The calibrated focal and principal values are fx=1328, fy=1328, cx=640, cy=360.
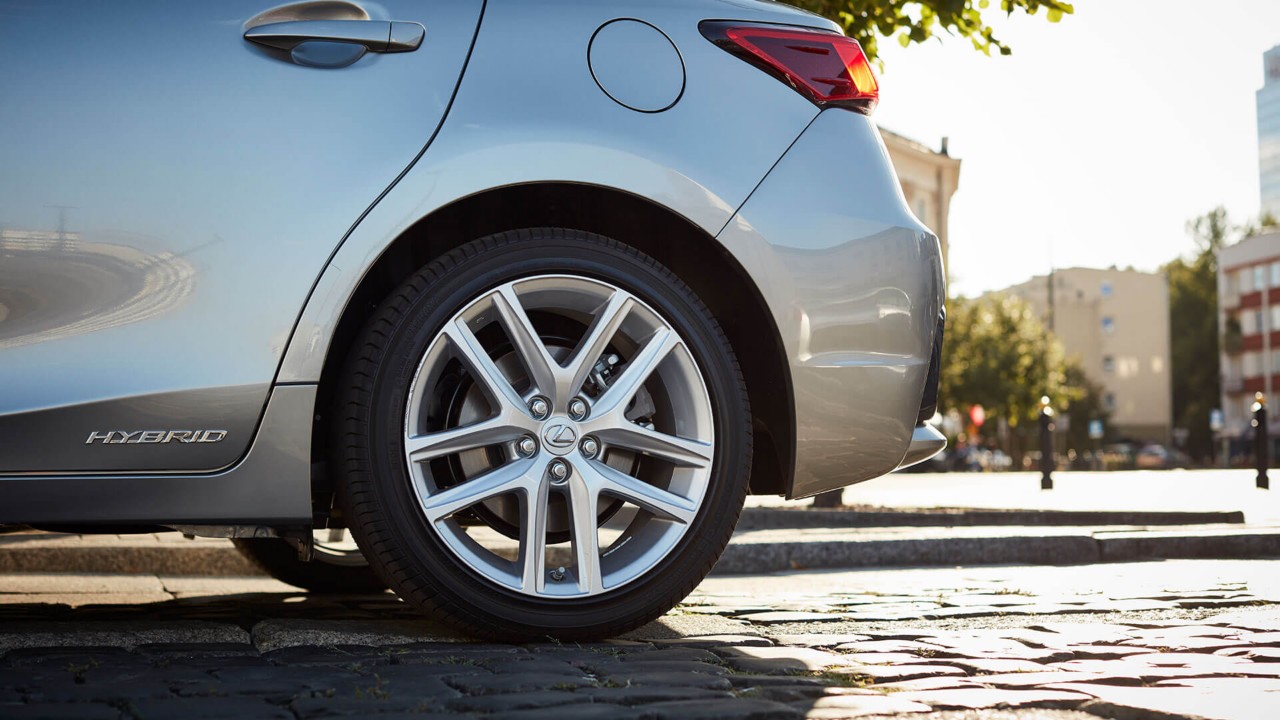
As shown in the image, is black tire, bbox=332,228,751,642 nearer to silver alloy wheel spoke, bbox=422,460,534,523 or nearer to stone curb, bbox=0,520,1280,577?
silver alloy wheel spoke, bbox=422,460,534,523

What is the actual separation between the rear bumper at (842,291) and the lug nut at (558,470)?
59 cm

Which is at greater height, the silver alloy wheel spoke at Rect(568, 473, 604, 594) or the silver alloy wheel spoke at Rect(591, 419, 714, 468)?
the silver alloy wheel spoke at Rect(591, 419, 714, 468)

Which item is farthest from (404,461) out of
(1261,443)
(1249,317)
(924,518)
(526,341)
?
(1249,317)

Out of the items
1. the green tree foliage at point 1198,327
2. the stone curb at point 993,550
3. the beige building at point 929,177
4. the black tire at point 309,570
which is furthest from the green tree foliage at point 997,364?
the black tire at point 309,570

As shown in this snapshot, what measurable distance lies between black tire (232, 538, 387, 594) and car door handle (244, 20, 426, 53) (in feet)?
6.28

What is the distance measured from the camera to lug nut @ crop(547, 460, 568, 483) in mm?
3051

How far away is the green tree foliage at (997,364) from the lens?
5172 centimetres

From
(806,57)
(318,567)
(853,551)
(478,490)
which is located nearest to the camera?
(478,490)

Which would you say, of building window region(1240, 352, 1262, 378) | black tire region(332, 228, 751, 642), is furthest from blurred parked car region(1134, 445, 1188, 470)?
black tire region(332, 228, 751, 642)

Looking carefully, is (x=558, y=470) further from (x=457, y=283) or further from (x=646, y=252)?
(x=646, y=252)

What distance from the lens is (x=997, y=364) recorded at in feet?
170

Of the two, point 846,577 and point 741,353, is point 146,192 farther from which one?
point 846,577

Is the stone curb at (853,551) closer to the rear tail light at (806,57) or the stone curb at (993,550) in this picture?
the stone curb at (993,550)

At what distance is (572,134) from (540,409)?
638 mm
